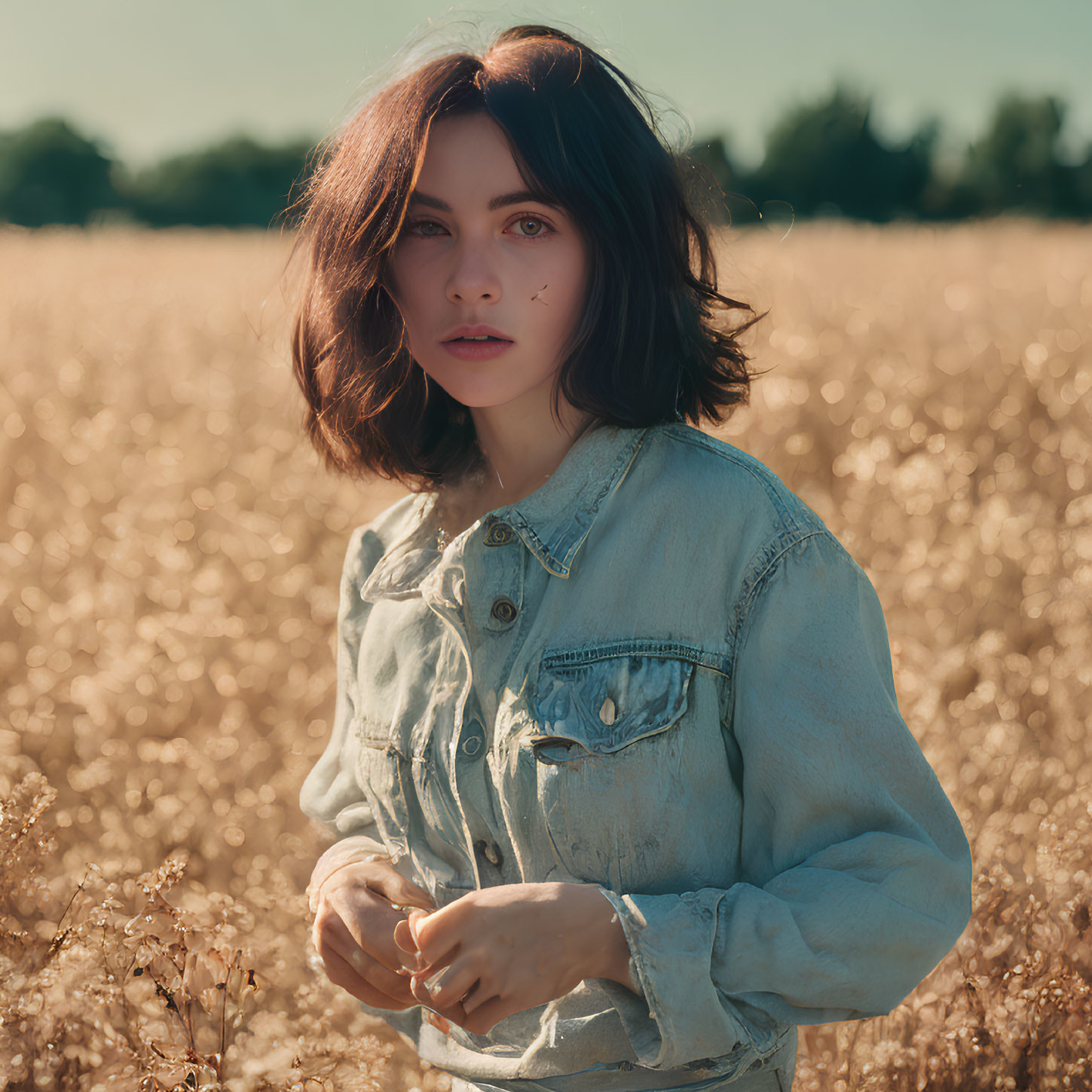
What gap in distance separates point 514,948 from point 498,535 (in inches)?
18.8

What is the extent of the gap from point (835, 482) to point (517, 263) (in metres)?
3.53

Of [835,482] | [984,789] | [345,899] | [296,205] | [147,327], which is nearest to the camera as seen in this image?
[345,899]

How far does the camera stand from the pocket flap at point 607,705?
41.4 inches

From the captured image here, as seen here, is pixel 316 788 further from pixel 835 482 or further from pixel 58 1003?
pixel 835 482

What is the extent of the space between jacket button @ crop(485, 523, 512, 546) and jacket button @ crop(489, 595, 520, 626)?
72 mm

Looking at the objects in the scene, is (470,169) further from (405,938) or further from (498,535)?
(405,938)

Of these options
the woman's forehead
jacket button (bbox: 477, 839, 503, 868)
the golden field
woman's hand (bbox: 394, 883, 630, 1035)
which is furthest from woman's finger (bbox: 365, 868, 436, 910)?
the woman's forehead

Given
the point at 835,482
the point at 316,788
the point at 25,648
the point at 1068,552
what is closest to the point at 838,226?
the point at 835,482

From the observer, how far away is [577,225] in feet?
3.93

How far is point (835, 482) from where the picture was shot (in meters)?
4.46

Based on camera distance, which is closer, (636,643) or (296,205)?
(636,643)

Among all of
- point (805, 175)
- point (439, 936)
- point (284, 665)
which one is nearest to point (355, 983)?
point (439, 936)

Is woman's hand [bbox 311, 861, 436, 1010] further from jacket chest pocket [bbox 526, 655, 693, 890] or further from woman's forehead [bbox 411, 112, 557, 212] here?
woman's forehead [bbox 411, 112, 557, 212]

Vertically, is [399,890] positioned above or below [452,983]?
below
